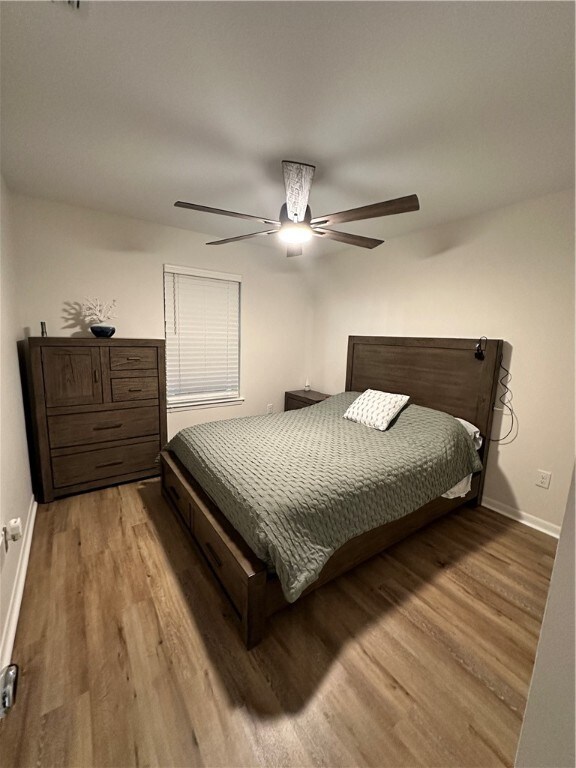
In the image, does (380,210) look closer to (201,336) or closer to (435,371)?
(435,371)

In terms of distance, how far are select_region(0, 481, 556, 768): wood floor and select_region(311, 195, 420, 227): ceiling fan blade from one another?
2.02m

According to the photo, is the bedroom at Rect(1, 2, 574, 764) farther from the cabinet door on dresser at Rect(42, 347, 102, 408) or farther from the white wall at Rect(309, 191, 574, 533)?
the cabinet door on dresser at Rect(42, 347, 102, 408)

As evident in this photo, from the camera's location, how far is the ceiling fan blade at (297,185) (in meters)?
1.77

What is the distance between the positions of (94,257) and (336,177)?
2.16 metres

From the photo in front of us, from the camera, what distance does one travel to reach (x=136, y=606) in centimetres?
157

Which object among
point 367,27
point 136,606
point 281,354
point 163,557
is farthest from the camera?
point 281,354

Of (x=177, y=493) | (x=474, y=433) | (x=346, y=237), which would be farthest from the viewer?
(x=474, y=433)

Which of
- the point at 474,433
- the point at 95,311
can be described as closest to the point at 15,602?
the point at 95,311

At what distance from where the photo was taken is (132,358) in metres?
2.66

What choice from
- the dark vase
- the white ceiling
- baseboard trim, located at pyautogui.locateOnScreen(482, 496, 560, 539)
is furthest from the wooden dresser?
baseboard trim, located at pyautogui.locateOnScreen(482, 496, 560, 539)

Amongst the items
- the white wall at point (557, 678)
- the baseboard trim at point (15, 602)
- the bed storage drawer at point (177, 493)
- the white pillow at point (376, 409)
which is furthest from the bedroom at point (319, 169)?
the white wall at point (557, 678)

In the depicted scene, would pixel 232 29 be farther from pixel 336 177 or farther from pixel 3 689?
pixel 3 689

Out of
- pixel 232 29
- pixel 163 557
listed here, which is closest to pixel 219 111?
pixel 232 29

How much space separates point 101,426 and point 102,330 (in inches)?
31.8
